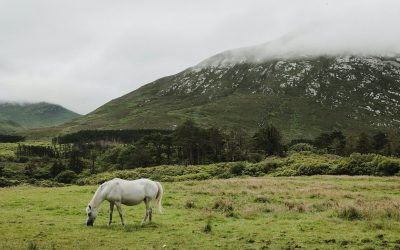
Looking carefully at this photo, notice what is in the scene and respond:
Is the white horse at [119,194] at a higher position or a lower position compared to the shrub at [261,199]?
higher

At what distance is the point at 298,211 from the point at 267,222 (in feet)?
12.8

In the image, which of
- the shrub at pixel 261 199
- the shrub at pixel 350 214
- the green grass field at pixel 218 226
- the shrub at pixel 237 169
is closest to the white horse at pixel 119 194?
the green grass field at pixel 218 226

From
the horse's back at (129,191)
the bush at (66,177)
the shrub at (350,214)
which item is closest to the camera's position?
the horse's back at (129,191)

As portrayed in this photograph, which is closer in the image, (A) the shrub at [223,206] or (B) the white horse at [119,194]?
(B) the white horse at [119,194]

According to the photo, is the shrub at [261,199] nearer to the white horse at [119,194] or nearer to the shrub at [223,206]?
the shrub at [223,206]

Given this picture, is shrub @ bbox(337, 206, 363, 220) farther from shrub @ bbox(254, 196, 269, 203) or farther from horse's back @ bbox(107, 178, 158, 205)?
horse's back @ bbox(107, 178, 158, 205)

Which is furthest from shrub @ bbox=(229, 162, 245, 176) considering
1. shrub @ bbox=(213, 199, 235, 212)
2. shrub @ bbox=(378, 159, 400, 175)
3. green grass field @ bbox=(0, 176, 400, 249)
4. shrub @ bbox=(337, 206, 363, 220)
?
shrub @ bbox=(337, 206, 363, 220)

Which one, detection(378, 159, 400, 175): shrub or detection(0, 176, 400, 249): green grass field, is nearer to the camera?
detection(0, 176, 400, 249): green grass field

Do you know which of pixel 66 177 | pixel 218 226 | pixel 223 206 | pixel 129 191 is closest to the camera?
pixel 218 226

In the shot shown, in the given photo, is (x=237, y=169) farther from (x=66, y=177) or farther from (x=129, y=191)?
(x=129, y=191)

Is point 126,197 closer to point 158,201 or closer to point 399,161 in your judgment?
point 158,201

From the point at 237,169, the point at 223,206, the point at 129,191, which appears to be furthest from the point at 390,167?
the point at 129,191

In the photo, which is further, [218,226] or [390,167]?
[390,167]

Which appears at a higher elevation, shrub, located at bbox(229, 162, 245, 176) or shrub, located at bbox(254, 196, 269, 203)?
shrub, located at bbox(254, 196, 269, 203)
